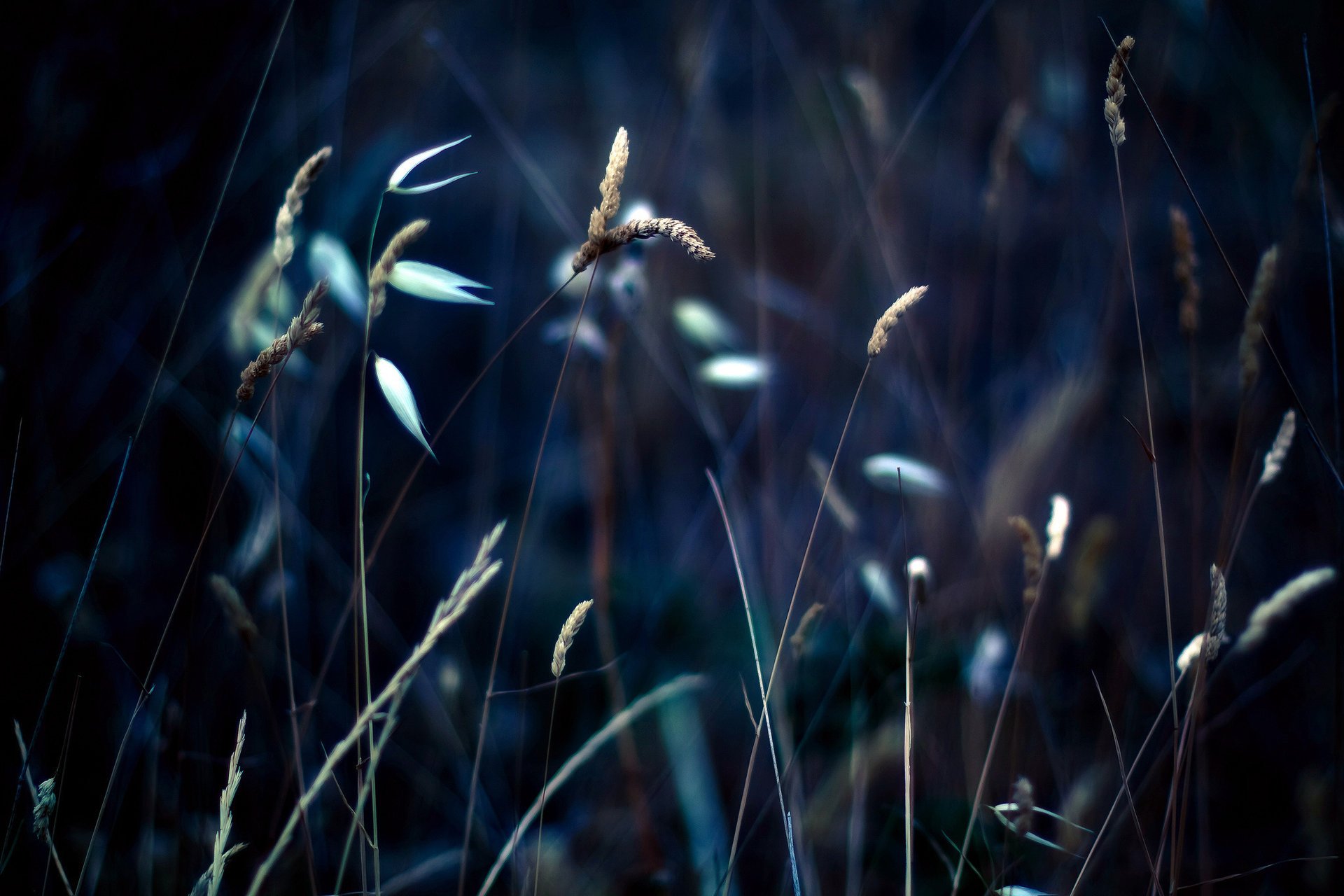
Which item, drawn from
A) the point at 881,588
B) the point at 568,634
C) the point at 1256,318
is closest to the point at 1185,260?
the point at 1256,318

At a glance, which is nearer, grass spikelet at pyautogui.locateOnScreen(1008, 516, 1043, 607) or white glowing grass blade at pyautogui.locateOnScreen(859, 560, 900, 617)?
grass spikelet at pyautogui.locateOnScreen(1008, 516, 1043, 607)

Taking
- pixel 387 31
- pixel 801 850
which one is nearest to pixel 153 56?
pixel 387 31

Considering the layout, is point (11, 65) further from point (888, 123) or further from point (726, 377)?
point (888, 123)

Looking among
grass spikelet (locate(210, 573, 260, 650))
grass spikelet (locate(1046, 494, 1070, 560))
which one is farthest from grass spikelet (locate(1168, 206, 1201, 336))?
grass spikelet (locate(210, 573, 260, 650))

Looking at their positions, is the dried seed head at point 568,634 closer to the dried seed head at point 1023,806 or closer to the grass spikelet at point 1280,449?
the dried seed head at point 1023,806

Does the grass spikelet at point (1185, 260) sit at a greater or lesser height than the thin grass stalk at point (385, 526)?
greater

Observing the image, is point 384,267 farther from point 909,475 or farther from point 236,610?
point 909,475

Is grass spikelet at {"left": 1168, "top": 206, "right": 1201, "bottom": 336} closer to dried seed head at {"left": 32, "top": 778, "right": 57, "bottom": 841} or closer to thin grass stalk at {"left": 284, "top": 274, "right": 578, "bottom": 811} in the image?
thin grass stalk at {"left": 284, "top": 274, "right": 578, "bottom": 811}

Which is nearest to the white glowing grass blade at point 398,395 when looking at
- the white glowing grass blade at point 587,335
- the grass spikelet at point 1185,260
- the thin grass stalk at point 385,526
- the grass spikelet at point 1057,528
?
the thin grass stalk at point 385,526
